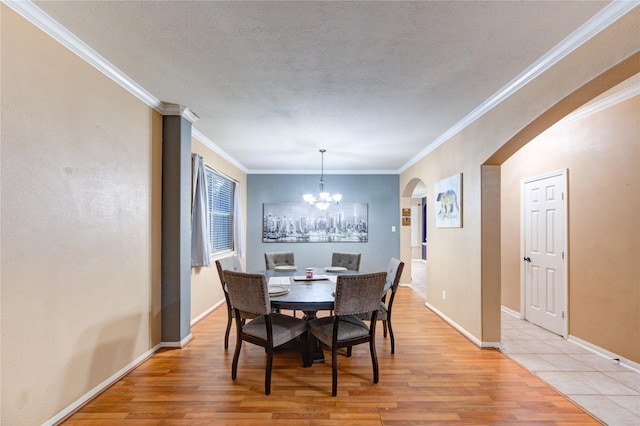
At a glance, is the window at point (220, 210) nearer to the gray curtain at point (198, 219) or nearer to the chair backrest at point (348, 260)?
the gray curtain at point (198, 219)

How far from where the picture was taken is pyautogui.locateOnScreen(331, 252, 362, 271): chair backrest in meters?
4.31

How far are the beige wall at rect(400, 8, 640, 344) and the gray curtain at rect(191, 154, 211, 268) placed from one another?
10.5ft

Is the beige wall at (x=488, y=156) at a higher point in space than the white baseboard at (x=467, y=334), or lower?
higher

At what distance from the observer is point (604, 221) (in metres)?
2.90

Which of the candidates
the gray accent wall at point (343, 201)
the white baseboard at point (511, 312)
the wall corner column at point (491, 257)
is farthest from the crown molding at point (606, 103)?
the gray accent wall at point (343, 201)

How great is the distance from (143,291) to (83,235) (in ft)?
2.96

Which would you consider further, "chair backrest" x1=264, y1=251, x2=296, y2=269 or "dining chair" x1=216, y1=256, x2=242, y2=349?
"chair backrest" x1=264, y1=251, x2=296, y2=269

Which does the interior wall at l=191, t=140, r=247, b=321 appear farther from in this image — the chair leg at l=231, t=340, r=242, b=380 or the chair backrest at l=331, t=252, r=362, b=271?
the chair backrest at l=331, t=252, r=362, b=271

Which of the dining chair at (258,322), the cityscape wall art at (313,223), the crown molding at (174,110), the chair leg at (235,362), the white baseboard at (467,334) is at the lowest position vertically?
the white baseboard at (467,334)

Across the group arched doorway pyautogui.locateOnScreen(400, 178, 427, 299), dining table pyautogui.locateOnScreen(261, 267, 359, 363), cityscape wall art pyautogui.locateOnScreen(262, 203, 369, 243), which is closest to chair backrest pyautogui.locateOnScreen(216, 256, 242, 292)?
dining table pyautogui.locateOnScreen(261, 267, 359, 363)

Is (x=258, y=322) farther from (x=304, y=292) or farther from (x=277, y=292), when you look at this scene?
(x=304, y=292)

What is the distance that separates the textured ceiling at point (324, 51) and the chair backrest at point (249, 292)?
5.34ft

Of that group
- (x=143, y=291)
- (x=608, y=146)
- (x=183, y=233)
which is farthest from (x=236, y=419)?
(x=608, y=146)

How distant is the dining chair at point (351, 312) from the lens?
2287mm
